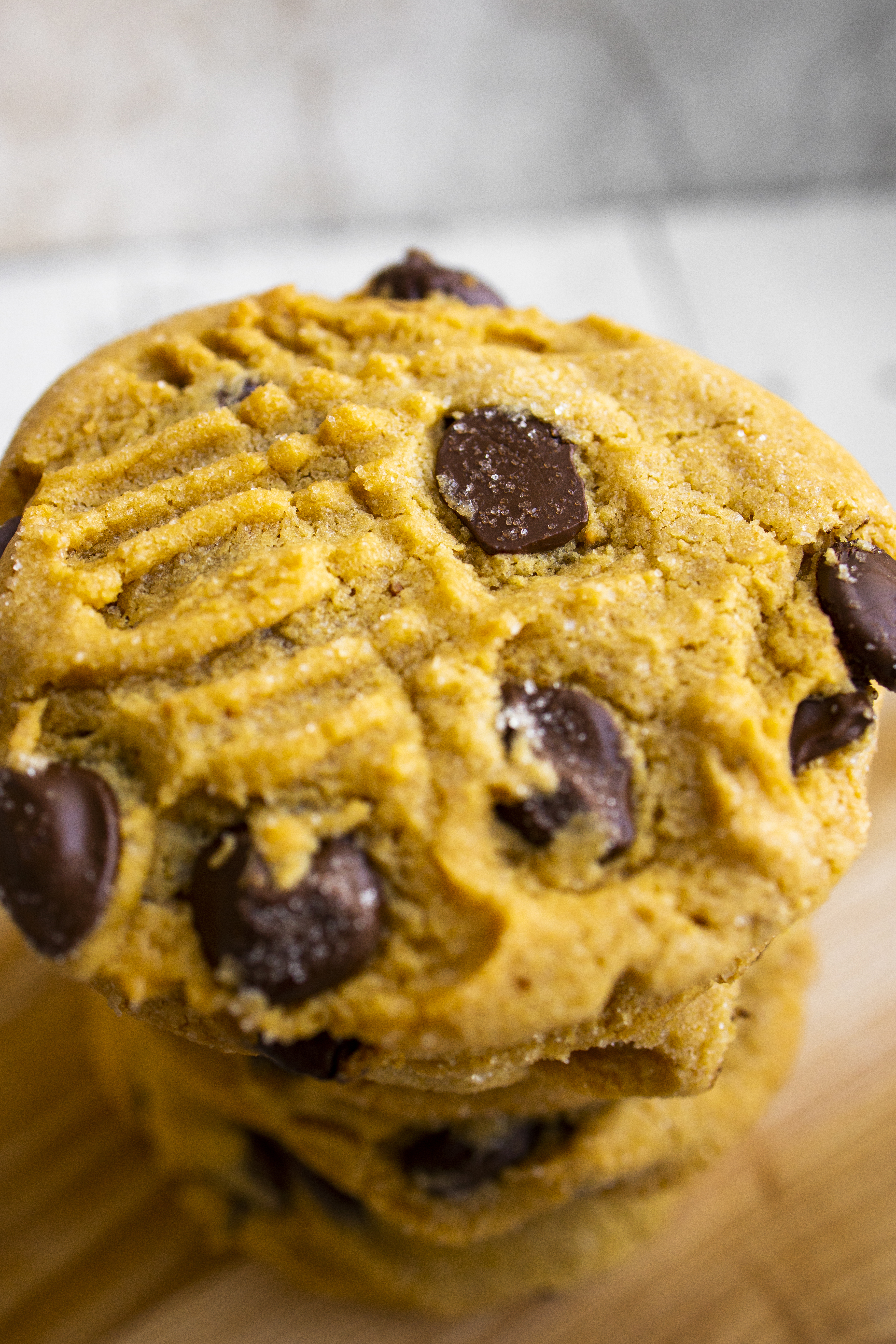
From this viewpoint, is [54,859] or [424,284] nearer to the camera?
[54,859]

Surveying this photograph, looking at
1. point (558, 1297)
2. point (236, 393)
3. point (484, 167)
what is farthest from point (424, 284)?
point (484, 167)

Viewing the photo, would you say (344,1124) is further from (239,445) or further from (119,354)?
(119,354)

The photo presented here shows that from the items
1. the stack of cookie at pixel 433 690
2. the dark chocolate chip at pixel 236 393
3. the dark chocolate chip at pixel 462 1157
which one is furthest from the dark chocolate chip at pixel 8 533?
the dark chocolate chip at pixel 462 1157

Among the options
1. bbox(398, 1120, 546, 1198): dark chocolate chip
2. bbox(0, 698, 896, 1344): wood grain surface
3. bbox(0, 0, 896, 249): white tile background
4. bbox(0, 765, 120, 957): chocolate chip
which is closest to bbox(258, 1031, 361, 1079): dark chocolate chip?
bbox(0, 765, 120, 957): chocolate chip

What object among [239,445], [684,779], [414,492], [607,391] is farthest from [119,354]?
[684,779]

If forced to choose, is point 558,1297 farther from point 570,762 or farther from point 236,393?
point 236,393

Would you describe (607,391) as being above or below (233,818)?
above

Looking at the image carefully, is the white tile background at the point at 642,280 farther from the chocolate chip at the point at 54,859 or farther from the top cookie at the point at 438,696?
the chocolate chip at the point at 54,859
